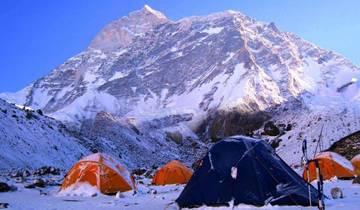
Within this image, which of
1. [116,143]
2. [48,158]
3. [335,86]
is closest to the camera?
[48,158]

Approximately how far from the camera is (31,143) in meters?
44.9

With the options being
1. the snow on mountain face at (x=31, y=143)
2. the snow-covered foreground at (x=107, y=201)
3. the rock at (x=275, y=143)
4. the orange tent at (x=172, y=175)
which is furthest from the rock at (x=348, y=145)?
the snow on mountain face at (x=31, y=143)

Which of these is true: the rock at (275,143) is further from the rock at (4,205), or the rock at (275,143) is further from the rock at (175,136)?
the rock at (175,136)

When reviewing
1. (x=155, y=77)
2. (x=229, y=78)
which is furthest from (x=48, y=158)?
(x=155, y=77)

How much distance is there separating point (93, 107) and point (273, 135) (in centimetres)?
9296

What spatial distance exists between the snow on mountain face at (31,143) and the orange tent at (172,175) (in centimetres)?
1300

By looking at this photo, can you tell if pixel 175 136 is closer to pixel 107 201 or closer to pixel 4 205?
pixel 107 201

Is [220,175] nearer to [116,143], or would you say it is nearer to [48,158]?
[48,158]

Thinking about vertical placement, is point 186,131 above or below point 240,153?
above

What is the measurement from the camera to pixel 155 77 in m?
199

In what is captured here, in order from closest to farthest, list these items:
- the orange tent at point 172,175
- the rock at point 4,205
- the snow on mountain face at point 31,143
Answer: the rock at point 4,205 < the orange tent at point 172,175 < the snow on mountain face at point 31,143

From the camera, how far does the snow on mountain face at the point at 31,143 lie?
40.1 m

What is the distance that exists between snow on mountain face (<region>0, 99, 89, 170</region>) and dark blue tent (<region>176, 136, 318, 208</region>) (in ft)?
81.6

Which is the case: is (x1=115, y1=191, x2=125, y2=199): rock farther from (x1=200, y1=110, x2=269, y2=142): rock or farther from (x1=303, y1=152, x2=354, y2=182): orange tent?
(x1=200, y1=110, x2=269, y2=142): rock
